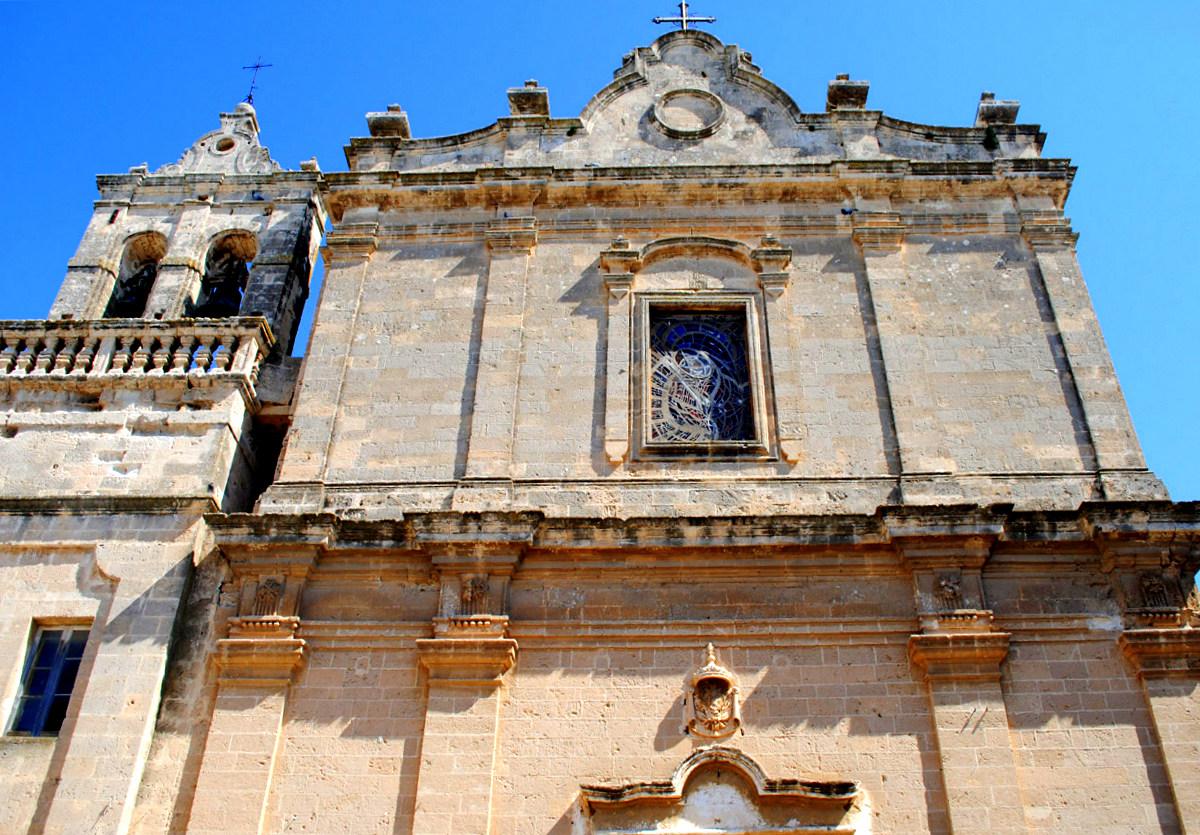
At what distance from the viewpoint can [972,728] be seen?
8.57m

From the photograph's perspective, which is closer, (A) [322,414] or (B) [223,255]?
(A) [322,414]

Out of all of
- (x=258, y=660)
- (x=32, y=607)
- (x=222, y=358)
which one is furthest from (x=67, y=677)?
(x=222, y=358)

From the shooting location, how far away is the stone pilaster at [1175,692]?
833 cm

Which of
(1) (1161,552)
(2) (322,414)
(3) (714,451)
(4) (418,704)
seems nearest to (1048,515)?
(1) (1161,552)

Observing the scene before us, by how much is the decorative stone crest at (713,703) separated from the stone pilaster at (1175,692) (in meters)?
2.94

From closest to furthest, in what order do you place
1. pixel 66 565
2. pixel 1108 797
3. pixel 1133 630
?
pixel 1108 797 < pixel 1133 630 < pixel 66 565

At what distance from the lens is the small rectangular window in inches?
358

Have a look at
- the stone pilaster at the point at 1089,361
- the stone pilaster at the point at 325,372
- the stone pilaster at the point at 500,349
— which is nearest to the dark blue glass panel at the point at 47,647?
the stone pilaster at the point at 325,372

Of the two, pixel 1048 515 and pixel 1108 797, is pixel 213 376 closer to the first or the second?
pixel 1048 515

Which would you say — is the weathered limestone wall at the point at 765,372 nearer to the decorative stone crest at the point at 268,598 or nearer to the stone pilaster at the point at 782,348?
the stone pilaster at the point at 782,348

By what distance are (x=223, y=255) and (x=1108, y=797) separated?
10457mm

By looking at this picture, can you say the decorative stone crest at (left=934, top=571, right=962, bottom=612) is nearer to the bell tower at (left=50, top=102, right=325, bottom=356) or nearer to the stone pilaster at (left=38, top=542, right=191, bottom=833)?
the stone pilaster at (left=38, top=542, right=191, bottom=833)

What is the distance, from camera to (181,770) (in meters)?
8.70

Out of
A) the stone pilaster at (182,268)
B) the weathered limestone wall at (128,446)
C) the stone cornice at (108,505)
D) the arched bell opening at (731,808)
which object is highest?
the stone pilaster at (182,268)
